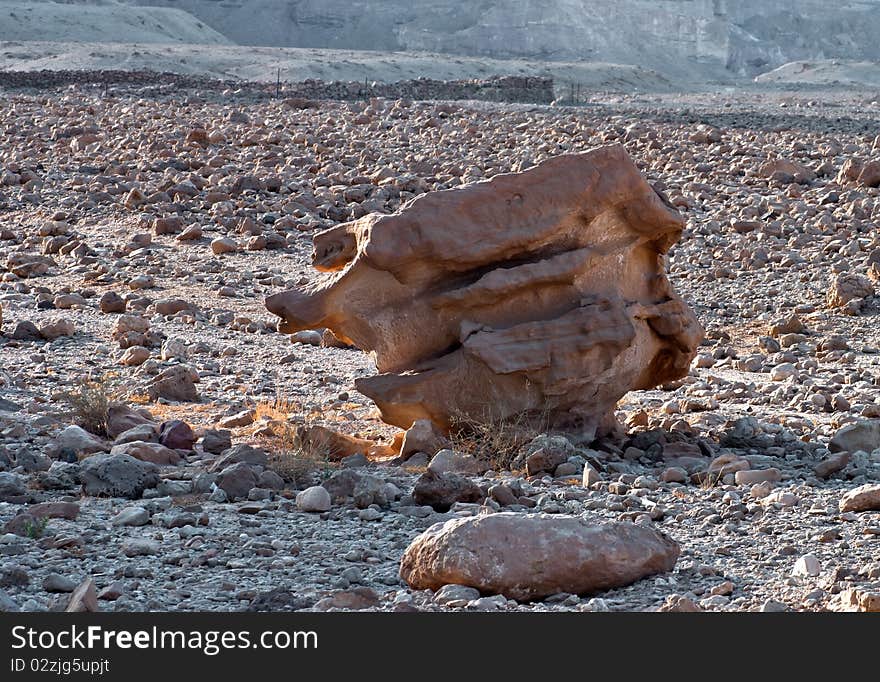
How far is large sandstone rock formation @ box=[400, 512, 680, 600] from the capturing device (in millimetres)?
3990

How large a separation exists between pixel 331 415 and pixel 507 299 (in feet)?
4.80

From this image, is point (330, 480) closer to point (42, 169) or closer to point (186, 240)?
point (186, 240)

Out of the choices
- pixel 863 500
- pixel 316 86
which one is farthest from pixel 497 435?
pixel 316 86

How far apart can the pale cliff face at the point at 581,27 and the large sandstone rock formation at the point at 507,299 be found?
65728 millimetres

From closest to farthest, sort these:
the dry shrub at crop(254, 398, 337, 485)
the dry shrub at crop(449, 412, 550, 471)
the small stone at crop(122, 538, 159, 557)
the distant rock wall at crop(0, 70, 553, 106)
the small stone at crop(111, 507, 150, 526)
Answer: the small stone at crop(122, 538, 159, 557) → the small stone at crop(111, 507, 150, 526) → the dry shrub at crop(254, 398, 337, 485) → the dry shrub at crop(449, 412, 550, 471) → the distant rock wall at crop(0, 70, 553, 106)

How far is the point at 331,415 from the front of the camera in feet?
23.3

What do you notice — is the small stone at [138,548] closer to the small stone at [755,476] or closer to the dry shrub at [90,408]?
the dry shrub at [90,408]

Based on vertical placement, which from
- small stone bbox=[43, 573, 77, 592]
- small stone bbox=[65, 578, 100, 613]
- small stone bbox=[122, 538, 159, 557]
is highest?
small stone bbox=[65, 578, 100, 613]

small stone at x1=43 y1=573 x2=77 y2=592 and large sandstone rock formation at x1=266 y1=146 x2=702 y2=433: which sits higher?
large sandstone rock formation at x1=266 y1=146 x2=702 y2=433

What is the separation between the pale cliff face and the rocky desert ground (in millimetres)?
56655

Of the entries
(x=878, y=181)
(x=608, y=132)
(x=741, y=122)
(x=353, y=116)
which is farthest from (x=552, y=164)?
(x=741, y=122)

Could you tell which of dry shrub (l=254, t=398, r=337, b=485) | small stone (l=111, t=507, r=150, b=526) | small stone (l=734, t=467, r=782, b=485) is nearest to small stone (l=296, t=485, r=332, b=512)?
dry shrub (l=254, t=398, r=337, b=485)

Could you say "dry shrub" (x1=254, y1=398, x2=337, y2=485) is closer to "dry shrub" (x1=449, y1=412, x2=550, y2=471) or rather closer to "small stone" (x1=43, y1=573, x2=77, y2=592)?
"dry shrub" (x1=449, y1=412, x2=550, y2=471)

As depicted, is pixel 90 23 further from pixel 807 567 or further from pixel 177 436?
pixel 807 567
